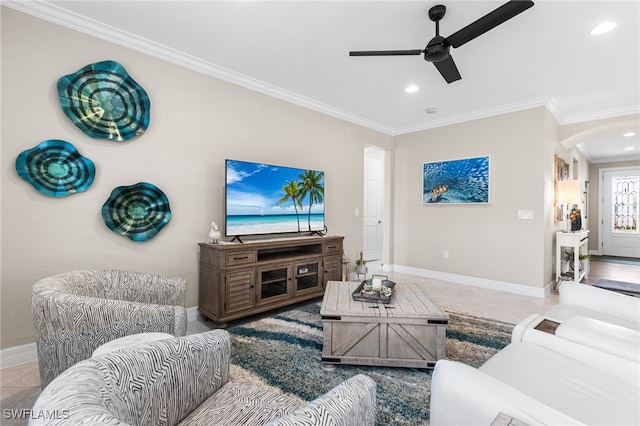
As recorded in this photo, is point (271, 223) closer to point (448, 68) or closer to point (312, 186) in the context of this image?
point (312, 186)

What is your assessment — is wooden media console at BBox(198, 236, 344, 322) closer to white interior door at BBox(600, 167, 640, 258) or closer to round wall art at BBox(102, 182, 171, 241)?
round wall art at BBox(102, 182, 171, 241)

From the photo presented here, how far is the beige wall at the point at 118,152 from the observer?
2.07 meters

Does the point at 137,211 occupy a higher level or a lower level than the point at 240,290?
higher

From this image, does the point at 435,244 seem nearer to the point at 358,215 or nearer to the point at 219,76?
the point at 358,215

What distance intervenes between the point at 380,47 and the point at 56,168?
2819 mm

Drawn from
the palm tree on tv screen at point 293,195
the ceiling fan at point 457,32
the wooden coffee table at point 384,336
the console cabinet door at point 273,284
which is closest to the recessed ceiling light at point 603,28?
the ceiling fan at point 457,32

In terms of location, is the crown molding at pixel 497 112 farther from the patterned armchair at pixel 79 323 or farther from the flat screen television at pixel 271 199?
the patterned armchair at pixel 79 323

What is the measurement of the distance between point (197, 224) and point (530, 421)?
2.87m

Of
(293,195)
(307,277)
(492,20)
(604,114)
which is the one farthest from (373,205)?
(492,20)

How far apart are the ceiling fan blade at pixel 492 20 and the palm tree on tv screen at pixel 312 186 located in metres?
2.02

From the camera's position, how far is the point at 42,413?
58cm

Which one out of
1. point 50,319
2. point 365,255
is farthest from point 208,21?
point 365,255

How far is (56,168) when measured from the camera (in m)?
2.20

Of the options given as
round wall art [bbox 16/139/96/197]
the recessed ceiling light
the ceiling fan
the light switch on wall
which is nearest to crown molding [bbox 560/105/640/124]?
the light switch on wall
